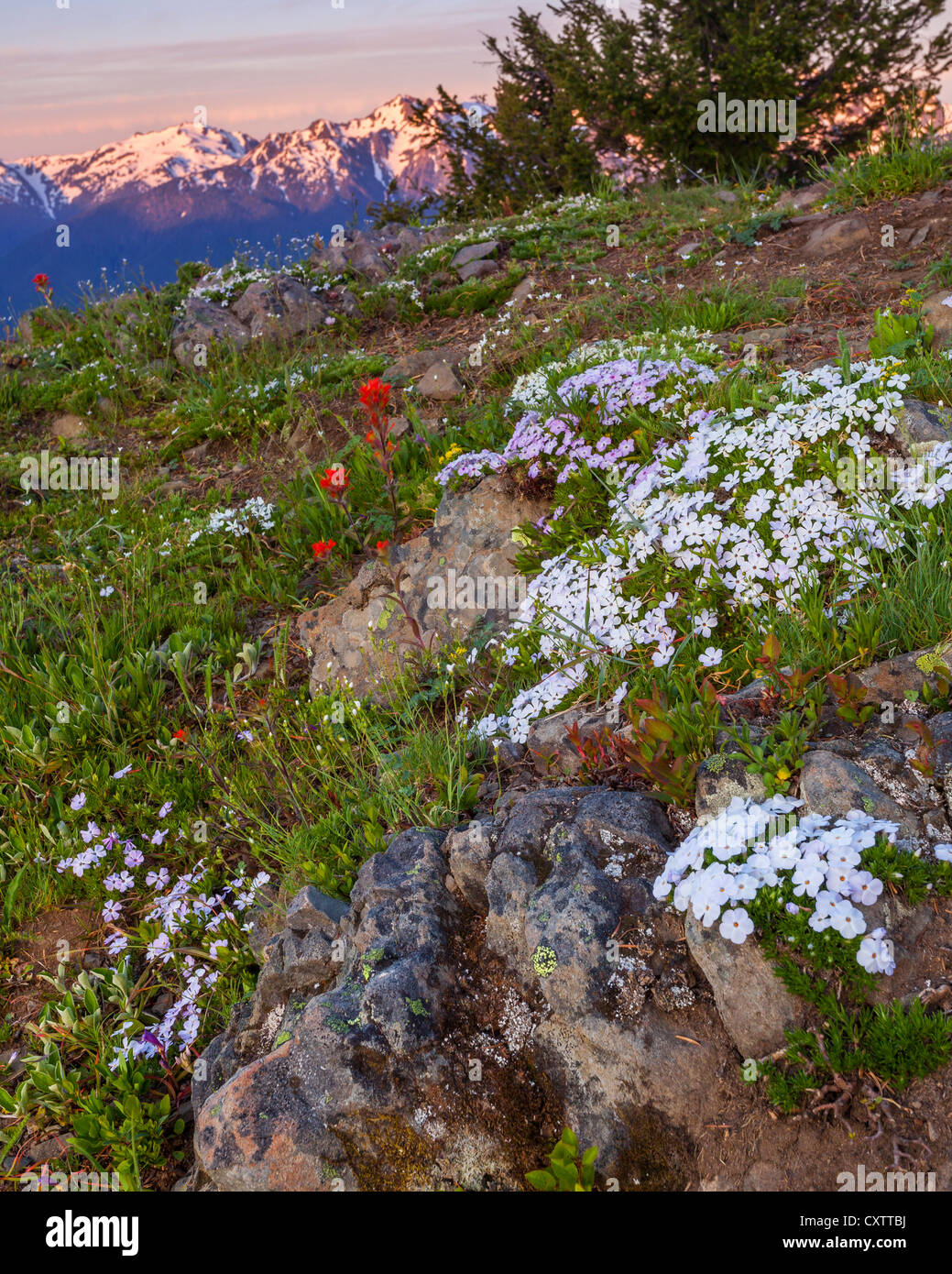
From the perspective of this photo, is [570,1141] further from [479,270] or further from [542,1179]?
[479,270]

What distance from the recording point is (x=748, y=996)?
232cm

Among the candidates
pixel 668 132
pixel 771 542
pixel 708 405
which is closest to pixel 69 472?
pixel 708 405

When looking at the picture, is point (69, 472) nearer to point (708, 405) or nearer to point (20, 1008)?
point (20, 1008)

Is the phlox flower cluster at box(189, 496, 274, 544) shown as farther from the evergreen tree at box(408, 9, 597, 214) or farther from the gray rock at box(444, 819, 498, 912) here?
the evergreen tree at box(408, 9, 597, 214)

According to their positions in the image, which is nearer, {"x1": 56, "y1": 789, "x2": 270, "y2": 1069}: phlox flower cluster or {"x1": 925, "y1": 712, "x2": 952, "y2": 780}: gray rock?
{"x1": 925, "y1": 712, "x2": 952, "y2": 780}: gray rock

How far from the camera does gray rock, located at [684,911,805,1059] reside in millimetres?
2275

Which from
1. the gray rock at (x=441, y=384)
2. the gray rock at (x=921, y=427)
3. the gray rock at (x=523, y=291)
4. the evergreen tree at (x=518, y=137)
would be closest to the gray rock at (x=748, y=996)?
the gray rock at (x=921, y=427)

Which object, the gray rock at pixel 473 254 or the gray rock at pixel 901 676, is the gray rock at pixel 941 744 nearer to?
the gray rock at pixel 901 676

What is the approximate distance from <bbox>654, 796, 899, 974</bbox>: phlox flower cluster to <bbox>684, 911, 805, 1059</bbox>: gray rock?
0.28 ft

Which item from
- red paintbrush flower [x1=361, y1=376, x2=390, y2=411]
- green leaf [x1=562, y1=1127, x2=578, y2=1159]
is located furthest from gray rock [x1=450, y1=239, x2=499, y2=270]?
green leaf [x1=562, y1=1127, x2=578, y2=1159]

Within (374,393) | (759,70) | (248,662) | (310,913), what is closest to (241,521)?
(248,662)

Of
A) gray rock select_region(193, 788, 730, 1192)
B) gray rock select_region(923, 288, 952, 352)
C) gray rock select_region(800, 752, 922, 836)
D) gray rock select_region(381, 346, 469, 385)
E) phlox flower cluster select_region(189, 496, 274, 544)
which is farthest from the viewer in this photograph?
gray rock select_region(381, 346, 469, 385)

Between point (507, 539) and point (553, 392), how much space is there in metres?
1.09
